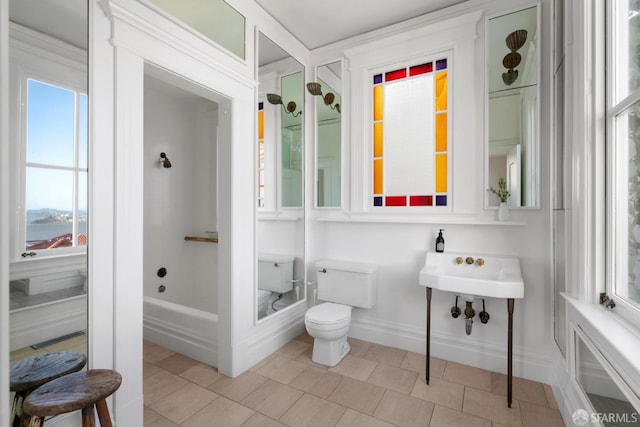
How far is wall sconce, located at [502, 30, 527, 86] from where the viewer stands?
6.85ft

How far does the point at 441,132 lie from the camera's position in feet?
7.87

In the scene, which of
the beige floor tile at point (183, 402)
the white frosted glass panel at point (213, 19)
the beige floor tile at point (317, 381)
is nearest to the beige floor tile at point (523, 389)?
the beige floor tile at point (317, 381)

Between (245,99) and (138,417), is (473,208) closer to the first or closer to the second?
(245,99)

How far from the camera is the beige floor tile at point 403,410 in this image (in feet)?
5.52

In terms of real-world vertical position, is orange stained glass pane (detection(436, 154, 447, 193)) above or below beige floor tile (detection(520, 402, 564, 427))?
above

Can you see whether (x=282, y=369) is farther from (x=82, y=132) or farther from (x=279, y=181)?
(x=82, y=132)

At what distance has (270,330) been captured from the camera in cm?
248

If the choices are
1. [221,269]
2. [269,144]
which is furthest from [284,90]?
[221,269]

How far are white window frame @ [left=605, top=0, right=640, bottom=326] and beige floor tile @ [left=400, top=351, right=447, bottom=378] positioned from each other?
4.15ft

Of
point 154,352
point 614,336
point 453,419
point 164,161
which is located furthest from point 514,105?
point 154,352

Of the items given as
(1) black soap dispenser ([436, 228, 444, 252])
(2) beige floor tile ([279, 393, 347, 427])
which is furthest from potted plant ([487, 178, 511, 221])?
(2) beige floor tile ([279, 393, 347, 427])

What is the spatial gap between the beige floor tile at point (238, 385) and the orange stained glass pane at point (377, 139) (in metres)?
2.04

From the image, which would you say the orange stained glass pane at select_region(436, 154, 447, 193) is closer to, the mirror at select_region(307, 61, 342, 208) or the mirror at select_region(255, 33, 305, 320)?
the mirror at select_region(307, 61, 342, 208)

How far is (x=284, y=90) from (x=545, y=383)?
306 cm
